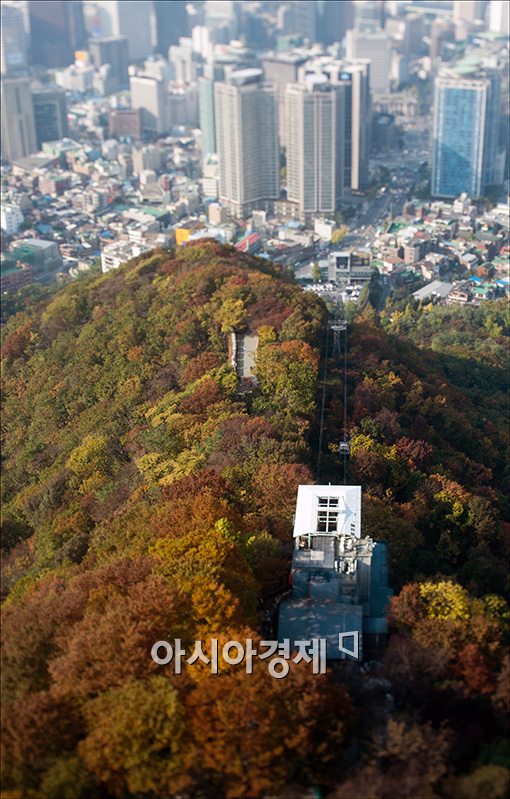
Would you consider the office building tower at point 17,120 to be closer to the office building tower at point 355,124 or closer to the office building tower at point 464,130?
the office building tower at point 355,124

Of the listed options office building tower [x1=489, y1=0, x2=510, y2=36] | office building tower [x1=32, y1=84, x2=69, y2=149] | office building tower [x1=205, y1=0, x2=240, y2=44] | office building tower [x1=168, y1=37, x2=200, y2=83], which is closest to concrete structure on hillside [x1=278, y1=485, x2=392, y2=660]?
office building tower [x1=32, y1=84, x2=69, y2=149]

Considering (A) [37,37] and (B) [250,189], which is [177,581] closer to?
(B) [250,189]

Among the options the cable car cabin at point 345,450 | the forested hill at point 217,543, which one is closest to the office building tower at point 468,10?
the forested hill at point 217,543

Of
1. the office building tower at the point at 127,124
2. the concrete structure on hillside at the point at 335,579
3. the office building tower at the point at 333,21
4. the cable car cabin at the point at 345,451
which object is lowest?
the office building tower at the point at 127,124

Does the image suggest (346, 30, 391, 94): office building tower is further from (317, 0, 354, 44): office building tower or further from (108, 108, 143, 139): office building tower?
(108, 108, 143, 139): office building tower

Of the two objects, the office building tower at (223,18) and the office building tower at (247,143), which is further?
the office building tower at (223,18)

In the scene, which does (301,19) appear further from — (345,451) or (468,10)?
(345,451)
